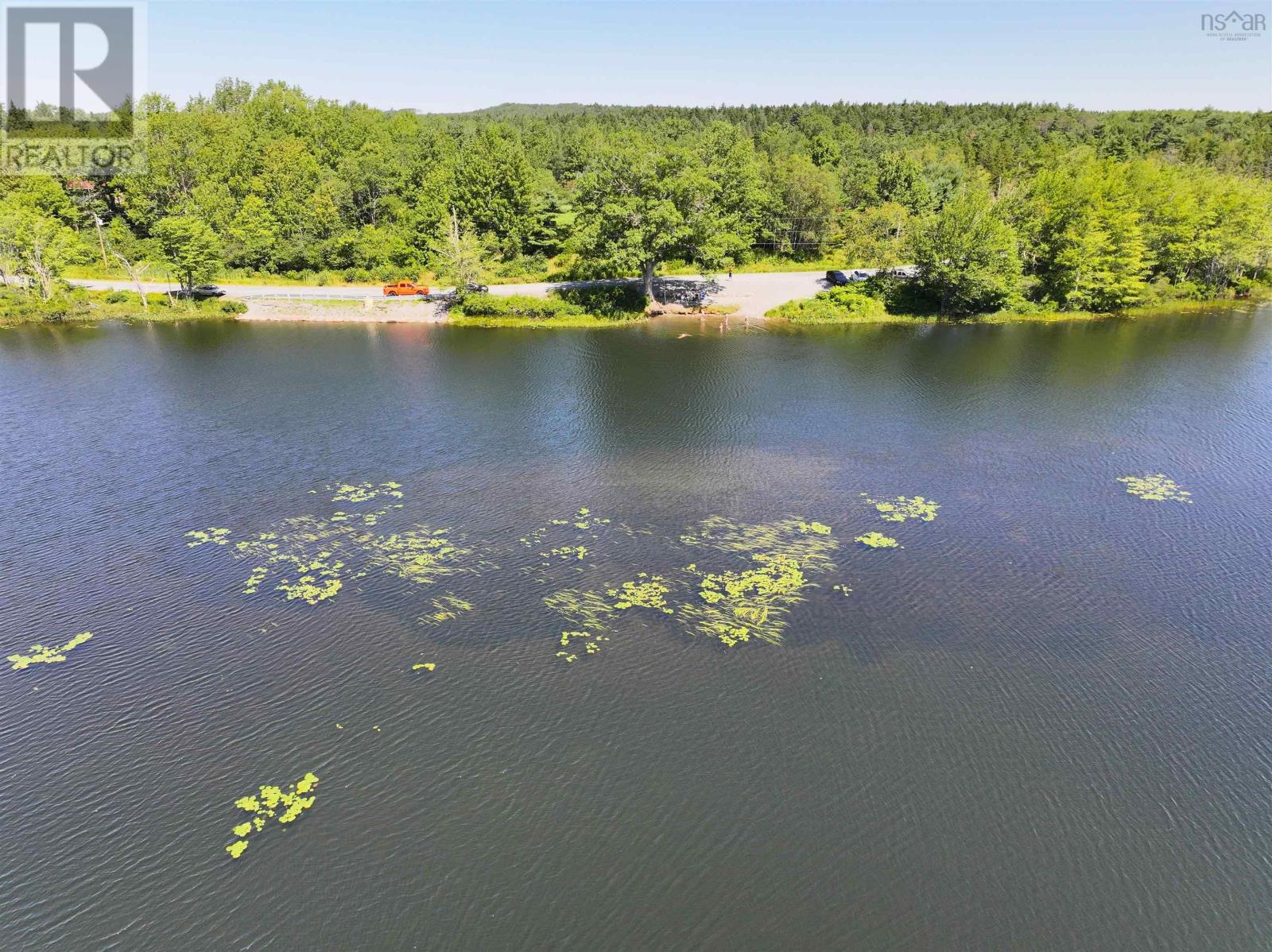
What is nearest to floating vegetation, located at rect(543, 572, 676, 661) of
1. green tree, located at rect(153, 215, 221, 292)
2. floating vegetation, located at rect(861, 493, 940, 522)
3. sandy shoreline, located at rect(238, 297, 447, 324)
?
floating vegetation, located at rect(861, 493, 940, 522)

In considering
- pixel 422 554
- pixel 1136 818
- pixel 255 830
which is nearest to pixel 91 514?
pixel 422 554

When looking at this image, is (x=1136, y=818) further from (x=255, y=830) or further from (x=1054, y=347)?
(x=1054, y=347)

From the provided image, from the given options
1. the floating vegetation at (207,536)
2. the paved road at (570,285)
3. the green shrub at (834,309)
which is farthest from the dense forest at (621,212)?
the floating vegetation at (207,536)

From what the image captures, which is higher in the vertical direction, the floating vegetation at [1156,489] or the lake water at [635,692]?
the floating vegetation at [1156,489]

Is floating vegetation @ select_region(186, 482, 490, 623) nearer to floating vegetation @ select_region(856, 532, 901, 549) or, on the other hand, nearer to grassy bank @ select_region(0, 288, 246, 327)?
floating vegetation @ select_region(856, 532, 901, 549)

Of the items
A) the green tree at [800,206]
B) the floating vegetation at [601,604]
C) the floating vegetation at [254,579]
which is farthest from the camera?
the green tree at [800,206]

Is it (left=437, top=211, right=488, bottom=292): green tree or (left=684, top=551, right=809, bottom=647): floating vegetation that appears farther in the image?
(left=437, top=211, right=488, bottom=292): green tree

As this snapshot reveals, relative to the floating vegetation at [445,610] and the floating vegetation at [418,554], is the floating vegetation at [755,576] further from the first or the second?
the floating vegetation at [418,554]
